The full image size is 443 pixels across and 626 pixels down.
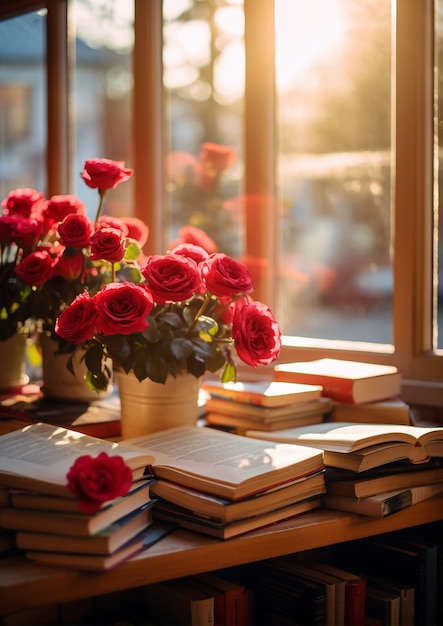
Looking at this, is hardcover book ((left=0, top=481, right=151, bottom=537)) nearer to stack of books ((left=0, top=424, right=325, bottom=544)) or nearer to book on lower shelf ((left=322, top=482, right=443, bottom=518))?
stack of books ((left=0, top=424, right=325, bottom=544))

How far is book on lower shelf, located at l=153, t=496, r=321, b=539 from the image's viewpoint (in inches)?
42.3

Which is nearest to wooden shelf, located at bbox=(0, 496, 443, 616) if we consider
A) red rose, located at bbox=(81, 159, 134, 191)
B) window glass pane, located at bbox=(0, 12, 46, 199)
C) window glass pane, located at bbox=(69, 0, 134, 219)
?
red rose, located at bbox=(81, 159, 134, 191)

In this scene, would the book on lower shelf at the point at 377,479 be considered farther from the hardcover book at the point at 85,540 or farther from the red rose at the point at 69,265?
the red rose at the point at 69,265

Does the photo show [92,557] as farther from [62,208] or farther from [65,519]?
[62,208]

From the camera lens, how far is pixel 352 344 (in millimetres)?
1741

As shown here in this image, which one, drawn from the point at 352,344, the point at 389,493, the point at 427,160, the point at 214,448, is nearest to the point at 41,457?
the point at 214,448

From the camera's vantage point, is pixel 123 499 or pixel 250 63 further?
pixel 250 63

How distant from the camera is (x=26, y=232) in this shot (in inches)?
59.7

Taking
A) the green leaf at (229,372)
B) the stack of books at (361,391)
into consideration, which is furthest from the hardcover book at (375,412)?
the green leaf at (229,372)

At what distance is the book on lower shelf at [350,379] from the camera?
144 cm

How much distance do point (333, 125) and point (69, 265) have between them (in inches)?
47.3

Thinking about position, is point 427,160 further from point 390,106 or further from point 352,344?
point 352,344

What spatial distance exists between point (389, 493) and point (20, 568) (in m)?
0.60

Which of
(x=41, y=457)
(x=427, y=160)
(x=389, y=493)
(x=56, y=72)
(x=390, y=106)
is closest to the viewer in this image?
(x=41, y=457)
